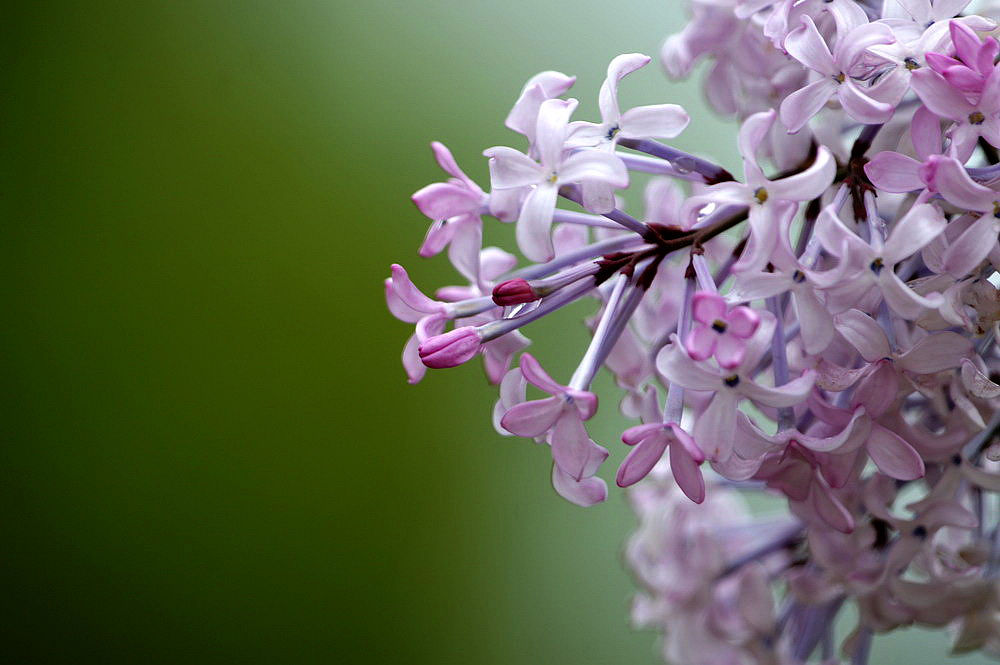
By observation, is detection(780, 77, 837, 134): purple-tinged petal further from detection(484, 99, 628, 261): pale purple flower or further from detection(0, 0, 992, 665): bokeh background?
detection(0, 0, 992, 665): bokeh background

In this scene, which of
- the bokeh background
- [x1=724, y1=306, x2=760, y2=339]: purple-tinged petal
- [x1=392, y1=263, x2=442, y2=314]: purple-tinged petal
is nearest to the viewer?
[x1=724, y1=306, x2=760, y2=339]: purple-tinged petal

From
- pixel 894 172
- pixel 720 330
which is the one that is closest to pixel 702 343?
pixel 720 330

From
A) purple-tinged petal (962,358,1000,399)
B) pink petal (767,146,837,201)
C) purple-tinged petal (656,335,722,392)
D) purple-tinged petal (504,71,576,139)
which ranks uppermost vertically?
purple-tinged petal (504,71,576,139)

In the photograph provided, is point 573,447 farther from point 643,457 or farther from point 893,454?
point 893,454

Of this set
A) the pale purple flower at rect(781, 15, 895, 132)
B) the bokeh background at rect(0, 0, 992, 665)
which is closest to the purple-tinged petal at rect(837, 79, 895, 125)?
the pale purple flower at rect(781, 15, 895, 132)

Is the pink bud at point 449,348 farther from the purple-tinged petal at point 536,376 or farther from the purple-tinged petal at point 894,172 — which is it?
the purple-tinged petal at point 894,172

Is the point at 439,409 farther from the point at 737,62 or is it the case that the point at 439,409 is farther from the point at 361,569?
the point at 737,62
